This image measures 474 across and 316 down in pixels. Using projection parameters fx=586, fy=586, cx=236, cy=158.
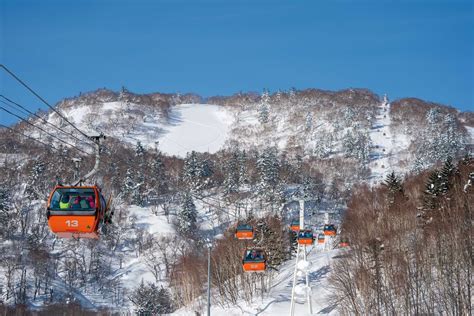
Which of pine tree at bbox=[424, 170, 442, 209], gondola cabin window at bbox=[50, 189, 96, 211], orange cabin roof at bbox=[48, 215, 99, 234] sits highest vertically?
pine tree at bbox=[424, 170, 442, 209]

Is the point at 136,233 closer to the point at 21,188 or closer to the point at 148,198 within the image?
the point at 148,198

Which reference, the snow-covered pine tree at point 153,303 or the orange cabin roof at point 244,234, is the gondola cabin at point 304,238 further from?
the snow-covered pine tree at point 153,303

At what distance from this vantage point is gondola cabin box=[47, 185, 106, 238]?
56.5 ft

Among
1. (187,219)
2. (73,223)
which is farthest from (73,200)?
(187,219)

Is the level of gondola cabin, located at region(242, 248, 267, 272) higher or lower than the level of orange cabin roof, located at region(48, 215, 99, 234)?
lower

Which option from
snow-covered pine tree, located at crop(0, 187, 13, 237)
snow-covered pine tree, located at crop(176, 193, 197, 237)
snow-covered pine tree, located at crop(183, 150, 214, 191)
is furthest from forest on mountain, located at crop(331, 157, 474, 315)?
snow-covered pine tree, located at crop(183, 150, 214, 191)

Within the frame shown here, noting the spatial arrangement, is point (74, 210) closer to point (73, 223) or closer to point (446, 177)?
point (73, 223)

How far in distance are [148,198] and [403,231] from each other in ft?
362

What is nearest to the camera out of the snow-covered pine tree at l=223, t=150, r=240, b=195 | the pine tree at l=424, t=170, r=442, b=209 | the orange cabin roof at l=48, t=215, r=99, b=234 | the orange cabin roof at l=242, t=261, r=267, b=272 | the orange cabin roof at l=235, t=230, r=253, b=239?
the orange cabin roof at l=48, t=215, r=99, b=234

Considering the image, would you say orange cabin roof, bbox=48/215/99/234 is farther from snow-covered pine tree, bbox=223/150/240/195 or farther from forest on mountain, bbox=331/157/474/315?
snow-covered pine tree, bbox=223/150/240/195

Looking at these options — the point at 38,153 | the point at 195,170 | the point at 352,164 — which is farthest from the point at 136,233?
the point at 352,164

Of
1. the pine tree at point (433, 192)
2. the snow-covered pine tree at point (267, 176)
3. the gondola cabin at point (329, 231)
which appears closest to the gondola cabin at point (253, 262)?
the pine tree at point (433, 192)

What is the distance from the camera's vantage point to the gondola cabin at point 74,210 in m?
17.2

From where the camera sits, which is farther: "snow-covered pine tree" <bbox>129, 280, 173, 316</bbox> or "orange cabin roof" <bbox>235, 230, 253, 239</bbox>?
"snow-covered pine tree" <bbox>129, 280, 173, 316</bbox>
